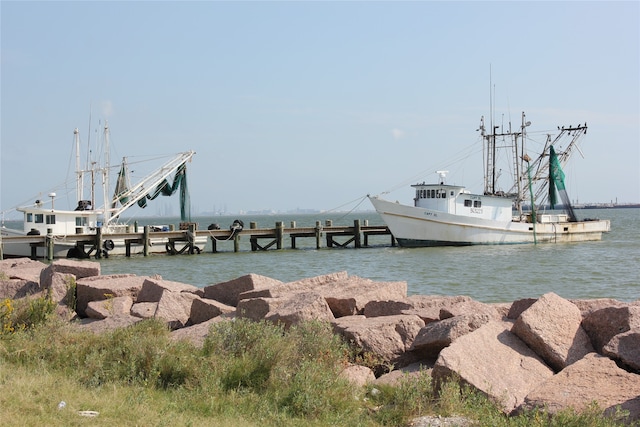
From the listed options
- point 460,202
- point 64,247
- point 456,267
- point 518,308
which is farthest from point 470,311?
point 460,202

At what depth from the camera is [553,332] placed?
7.26 m

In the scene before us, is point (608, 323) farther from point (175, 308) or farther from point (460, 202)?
point (460, 202)

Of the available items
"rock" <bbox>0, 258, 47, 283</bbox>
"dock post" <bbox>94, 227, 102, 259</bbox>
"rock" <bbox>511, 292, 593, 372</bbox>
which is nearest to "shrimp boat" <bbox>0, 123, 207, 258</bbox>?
"dock post" <bbox>94, 227, 102, 259</bbox>

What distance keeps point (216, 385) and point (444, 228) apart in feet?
110

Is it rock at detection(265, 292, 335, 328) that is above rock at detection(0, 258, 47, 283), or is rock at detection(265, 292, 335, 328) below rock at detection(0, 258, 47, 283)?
above

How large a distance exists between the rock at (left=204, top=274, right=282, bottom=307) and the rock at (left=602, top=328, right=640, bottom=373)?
5.50 m

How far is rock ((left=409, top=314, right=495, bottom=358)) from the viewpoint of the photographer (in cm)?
743

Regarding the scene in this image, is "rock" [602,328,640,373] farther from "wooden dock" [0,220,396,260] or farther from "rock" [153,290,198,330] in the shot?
"wooden dock" [0,220,396,260]

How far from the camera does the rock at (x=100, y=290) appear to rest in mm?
11258

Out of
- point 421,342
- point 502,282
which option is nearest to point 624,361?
point 421,342

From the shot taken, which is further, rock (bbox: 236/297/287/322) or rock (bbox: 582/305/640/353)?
rock (bbox: 236/297/287/322)

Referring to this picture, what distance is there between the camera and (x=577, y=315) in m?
7.66

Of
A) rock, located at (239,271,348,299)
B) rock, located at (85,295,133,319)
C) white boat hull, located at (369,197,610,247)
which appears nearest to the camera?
rock, located at (85,295,133,319)

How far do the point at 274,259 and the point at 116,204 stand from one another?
1154 centimetres
